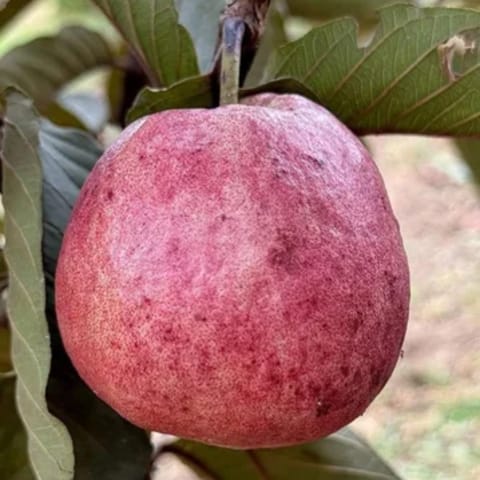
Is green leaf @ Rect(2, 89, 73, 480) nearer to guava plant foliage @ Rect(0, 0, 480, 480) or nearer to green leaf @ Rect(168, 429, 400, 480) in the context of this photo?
guava plant foliage @ Rect(0, 0, 480, 480)

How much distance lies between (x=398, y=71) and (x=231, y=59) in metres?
0.13

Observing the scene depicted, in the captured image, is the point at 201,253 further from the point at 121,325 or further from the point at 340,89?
the point at 340,89

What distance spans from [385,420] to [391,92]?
2187 mm

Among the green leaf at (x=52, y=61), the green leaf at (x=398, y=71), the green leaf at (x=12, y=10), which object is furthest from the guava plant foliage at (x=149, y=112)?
the green leaf at (x=52, y=61)

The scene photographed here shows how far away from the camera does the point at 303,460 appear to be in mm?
982

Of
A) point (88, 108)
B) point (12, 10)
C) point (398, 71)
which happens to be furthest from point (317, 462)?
point (88, 108)

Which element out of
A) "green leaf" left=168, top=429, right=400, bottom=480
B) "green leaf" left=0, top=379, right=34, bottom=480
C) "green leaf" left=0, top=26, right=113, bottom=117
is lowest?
"green leaf" left=168, top=429, right=400, bottom=480

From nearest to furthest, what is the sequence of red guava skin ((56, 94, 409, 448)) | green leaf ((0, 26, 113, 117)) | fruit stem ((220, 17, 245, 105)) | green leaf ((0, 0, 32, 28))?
red guava skin ((56, 94, 409, 448)) → fruit stem ((220, 17, 245, 105)) → green leaf ((0, 0, 32, 28)) → green leaf ((0, 26, 113, 117))

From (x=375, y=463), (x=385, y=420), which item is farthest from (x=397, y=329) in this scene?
(x=385, y=420)

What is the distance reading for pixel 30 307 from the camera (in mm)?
698

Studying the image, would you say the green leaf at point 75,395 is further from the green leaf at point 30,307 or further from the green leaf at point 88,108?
the green leaf at point 88,108

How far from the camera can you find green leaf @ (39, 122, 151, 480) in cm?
85

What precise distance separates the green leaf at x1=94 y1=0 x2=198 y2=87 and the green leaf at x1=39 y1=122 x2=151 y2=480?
0.09 meters

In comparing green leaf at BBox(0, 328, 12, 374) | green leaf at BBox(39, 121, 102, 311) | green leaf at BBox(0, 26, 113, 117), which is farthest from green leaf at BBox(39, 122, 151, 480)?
green leaf at BBox(0, 26, 113, 117)
